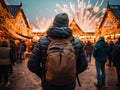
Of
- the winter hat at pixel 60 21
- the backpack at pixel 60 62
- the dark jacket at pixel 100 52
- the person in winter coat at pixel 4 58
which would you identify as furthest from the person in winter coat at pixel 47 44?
the person in winter coat at pixel 4 58

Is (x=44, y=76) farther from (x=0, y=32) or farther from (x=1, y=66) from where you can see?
(x=0, y=32)

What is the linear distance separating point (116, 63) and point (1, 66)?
428 centimetres

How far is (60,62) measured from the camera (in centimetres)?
345

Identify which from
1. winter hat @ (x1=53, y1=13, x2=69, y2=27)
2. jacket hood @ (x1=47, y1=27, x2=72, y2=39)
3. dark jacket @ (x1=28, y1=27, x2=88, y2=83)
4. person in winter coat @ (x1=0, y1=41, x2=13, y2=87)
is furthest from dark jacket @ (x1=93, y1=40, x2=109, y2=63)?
jacket hood @ (x1=47, y1=27, x2=72, y2=39)

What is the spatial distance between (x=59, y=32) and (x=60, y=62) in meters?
0.51

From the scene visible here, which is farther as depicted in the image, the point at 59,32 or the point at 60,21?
the point at 60,21

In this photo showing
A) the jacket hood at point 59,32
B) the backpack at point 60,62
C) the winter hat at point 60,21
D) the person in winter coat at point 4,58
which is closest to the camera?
the backpack at point 60,62

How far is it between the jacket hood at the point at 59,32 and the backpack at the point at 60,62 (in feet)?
0.22

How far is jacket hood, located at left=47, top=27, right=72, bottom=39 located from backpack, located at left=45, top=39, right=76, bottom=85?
0.07 metres

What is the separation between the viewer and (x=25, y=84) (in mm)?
9734

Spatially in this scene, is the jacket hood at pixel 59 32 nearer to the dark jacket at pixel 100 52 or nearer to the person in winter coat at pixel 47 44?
the person in winter coat at pixel 47 44

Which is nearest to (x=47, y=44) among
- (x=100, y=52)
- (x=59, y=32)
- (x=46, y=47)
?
(x=46, y=47)

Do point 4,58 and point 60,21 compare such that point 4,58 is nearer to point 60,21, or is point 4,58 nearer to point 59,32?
point 60,21

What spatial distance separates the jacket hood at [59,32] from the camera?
3.70 meters
